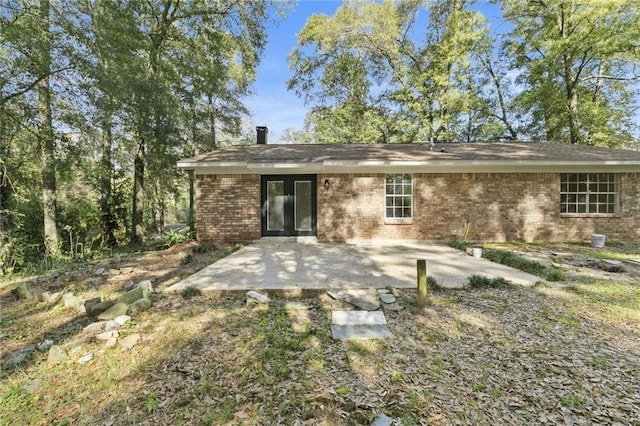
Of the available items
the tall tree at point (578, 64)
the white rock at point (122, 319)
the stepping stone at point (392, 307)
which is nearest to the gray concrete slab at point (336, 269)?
the stepping stone at point (392, 307)

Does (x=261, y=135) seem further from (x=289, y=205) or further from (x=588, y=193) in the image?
(x=588, y=193)

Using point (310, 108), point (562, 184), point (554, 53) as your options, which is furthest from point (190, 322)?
point (554, 53)

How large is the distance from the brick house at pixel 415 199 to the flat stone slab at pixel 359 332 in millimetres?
5645

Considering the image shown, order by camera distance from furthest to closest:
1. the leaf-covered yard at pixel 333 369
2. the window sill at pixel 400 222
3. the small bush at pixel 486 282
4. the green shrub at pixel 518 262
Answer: the window sill at pixel 400 222, the green shrub at pixel 518 262, the small bush at pixel 486 282, the leaf-covered yard at pixel 333 369

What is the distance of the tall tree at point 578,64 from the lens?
12492 millimetres

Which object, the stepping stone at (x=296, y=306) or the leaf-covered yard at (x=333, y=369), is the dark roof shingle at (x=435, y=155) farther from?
the leaf-covered yard at (x=333, y=369)

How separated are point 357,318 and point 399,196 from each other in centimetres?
606

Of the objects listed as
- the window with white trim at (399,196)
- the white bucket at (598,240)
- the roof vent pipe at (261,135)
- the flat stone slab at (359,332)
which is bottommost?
the flat stone slab at (359,332)

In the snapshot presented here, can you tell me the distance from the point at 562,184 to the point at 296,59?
51.3 feet

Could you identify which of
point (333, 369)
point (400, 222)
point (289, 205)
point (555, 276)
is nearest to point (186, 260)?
point (289, 205)

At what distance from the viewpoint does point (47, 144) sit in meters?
7.21

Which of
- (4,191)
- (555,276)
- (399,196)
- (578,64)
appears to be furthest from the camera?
(578,64)

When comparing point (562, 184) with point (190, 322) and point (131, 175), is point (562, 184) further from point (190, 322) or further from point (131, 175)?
point (131, 175)

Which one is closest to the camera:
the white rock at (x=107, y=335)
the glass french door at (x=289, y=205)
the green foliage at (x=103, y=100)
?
the white rock at (x=107, y=335)
